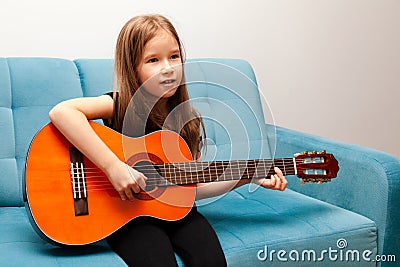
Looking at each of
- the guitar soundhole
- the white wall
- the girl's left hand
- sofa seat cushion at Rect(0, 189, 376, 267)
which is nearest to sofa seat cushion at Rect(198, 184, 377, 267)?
sofa seat cushion at Rect(0, 189, 376, 267)

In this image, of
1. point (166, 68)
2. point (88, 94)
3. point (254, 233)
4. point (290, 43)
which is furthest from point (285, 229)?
point (290, 43)

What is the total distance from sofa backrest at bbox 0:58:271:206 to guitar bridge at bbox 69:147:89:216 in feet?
0.65

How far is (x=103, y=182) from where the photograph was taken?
4.93 ft

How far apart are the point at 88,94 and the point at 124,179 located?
1.95 ft

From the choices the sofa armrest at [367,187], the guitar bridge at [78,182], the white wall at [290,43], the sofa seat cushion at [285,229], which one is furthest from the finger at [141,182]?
the white wall at [290,43]

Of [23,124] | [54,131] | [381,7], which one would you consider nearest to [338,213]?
[54,131]

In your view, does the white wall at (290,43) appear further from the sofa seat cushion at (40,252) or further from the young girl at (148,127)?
the sofa seat cushion at (40,252)

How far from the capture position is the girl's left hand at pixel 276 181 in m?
1.67

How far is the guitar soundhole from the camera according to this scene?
5.00 ft

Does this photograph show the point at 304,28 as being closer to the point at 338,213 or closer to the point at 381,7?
the point at 381,7

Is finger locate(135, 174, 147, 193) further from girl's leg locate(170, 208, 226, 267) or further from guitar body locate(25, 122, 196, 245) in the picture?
girl's leg locate(170, 208, 226, 267)

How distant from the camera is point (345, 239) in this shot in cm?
166
